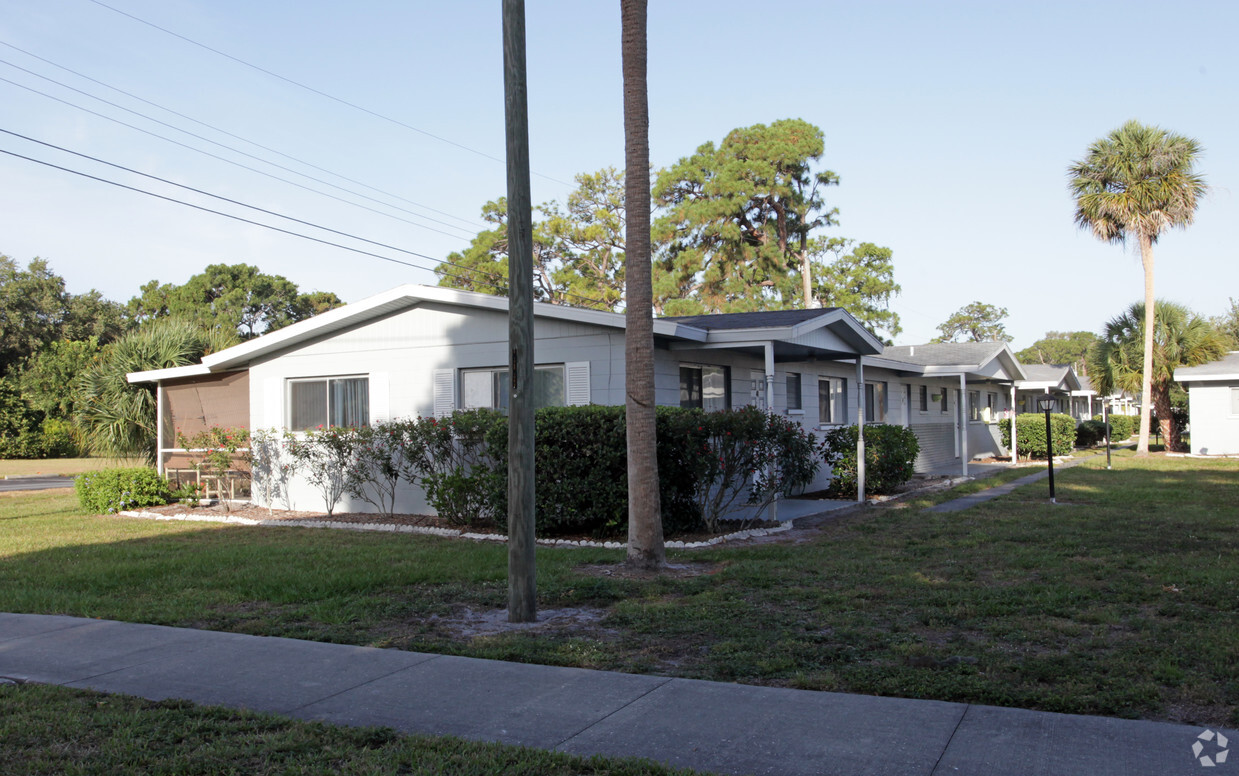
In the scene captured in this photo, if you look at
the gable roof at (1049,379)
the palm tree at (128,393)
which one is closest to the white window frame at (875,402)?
the gable roof at (1049,379)

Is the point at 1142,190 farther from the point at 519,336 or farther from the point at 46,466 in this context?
the point at 46,466

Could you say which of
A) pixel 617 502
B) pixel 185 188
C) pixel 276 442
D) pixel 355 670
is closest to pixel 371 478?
pixel 276 442

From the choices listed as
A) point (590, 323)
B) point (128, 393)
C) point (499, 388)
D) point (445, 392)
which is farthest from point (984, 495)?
point (128, 393)

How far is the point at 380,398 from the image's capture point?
15398 mm

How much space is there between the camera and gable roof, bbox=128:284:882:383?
43.5 feet

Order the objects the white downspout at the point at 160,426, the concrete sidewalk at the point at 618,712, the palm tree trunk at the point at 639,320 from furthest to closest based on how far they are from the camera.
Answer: the white downspout at the point at 160,426 → the palm tree trunk at the point at 639,320 → the concrete sidewalk at the point at 618,712

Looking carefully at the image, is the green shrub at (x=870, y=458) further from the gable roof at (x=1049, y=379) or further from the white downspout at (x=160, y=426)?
the gable roof at (x=1049, y=379)

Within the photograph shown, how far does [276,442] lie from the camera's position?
16359 mm

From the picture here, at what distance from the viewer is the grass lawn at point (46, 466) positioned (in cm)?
3100

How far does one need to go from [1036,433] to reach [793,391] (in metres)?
14.2

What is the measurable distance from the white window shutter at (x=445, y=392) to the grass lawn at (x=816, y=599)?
2.43 meters

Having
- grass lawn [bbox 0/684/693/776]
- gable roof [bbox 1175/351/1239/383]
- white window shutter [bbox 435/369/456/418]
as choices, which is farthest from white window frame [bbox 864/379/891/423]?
grass lawn [bbox 0/684/693/776]

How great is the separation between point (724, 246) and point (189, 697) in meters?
35.5

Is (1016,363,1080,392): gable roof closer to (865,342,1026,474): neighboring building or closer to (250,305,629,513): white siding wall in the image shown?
(865,342,1026,474): neighboring building
